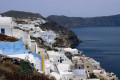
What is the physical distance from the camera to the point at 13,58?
14.0 metres

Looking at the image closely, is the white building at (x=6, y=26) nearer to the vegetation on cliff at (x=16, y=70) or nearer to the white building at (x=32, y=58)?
the white building at (x=32, y=58)

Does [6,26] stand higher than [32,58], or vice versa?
[6,26]

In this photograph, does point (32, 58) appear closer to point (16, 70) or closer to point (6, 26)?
point (16, 70)

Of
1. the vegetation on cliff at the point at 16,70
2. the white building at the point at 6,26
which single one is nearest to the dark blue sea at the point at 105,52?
the white building at the point at 6,26

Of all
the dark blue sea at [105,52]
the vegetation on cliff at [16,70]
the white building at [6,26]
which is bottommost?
the dark blue sea at [105,52]

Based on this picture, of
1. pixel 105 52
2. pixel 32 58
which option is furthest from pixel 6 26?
pixel 105 52

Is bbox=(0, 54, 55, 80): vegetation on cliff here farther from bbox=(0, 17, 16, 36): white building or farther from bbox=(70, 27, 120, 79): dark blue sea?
bbox=(70, 27, 120, 79): dark blue sea

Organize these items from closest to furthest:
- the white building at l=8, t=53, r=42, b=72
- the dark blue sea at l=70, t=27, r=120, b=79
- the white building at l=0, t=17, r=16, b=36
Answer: the white building at l=8, t=53, r=42, b=72
the white building at l=0, t=17, r=16, b=36
the dark blue sea at l=70, t=27, r=120, b=79

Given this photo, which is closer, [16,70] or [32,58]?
[16,70]

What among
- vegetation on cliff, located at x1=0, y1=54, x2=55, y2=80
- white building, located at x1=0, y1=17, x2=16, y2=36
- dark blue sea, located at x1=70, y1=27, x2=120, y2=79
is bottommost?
dark blue sea, located at x1=70, y1=27, x2=120, y2=79

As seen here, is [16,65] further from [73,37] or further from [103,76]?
[73,37]

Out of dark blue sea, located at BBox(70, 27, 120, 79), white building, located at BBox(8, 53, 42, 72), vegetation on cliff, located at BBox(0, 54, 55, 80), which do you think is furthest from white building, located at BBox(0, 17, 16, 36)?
dark blue sea, located at BBox(70, 27, 120, 79)

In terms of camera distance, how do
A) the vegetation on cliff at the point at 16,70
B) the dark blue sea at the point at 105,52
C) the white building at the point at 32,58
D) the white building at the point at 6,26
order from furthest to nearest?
A: the dark blue sea at the point at 105,52 → the white building at the point at 6,26 → the white building at the point at 32,58 → the vegetation on cliff at the point at 16,70

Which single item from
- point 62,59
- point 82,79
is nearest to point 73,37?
point 62,59
